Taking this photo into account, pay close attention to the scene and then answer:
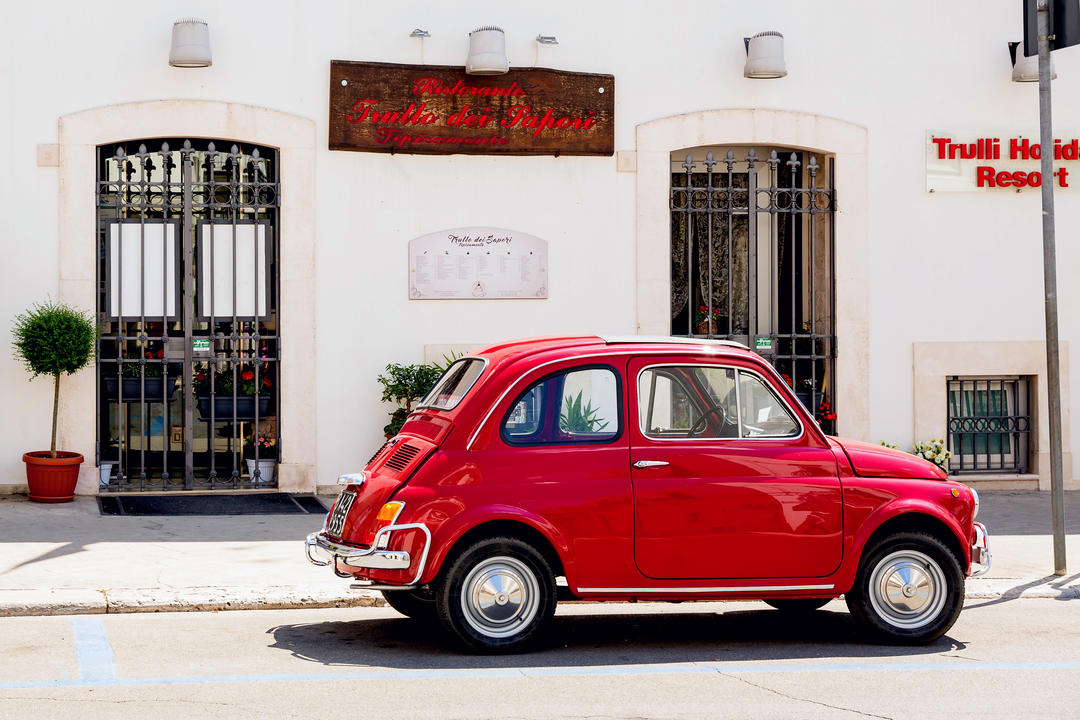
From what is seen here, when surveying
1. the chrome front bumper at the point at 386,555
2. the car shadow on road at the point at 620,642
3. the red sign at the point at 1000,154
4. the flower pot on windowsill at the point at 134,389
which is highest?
the red sign at the point at 1000,154

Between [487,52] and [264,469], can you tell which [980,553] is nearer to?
[487,52]

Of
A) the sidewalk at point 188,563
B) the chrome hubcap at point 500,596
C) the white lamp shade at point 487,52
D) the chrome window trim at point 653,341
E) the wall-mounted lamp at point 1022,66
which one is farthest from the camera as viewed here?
the wall-mounted lamp at point 1022,66

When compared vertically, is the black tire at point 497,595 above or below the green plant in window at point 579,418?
below

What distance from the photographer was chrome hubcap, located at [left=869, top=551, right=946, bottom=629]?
791 centimetres

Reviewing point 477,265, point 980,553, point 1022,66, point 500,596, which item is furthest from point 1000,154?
point 500,596

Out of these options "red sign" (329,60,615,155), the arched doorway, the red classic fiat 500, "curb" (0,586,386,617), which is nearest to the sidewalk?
"curb" (0,586,386,617)

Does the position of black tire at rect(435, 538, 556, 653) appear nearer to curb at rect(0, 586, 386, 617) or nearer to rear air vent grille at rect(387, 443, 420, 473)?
rear air vent grille at rect(387, 443, 420, 473)

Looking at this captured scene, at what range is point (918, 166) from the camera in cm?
1510

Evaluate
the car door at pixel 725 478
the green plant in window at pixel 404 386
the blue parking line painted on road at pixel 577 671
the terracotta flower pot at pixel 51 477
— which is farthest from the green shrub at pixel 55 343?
the car door at pixel 725 478

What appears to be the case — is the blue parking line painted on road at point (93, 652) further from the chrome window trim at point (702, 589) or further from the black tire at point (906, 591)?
the black tire at point (906, 591)

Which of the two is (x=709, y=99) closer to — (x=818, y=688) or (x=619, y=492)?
(x=619, y=492)

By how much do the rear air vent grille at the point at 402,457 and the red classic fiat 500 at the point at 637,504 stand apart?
0.02m

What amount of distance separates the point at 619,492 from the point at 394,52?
788 centimetres

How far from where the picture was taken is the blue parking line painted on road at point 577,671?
6.82 meters
